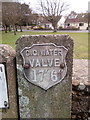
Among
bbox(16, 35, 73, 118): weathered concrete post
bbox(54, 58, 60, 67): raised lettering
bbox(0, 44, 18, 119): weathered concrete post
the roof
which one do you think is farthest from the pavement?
the roof

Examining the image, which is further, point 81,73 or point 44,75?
point 81,73

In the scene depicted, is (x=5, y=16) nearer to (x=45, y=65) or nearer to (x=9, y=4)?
(x=9, y=4)

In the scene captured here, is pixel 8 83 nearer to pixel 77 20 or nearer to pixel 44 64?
pixel 44 64

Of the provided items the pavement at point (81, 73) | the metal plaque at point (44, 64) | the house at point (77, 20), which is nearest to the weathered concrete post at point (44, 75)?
the metal plaque at point (44, 64)

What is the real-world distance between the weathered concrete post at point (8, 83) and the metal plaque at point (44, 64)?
159mm

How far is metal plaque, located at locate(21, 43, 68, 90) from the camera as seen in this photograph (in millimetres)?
1269

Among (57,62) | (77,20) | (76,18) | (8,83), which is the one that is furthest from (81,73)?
(76,18)

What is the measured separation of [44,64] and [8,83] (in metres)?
0.43

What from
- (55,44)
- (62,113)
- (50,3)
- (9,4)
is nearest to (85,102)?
(62,113)

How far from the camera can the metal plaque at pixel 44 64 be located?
1.27 metres

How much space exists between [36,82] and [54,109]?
0.36 m

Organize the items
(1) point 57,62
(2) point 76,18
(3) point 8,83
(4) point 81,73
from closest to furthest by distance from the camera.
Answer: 1. (1) point 57,62
2. (3) point 8,83
3. (4) point 81,73
4. (2) point 76,18

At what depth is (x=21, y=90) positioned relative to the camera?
141 cm

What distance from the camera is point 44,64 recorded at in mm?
1301
